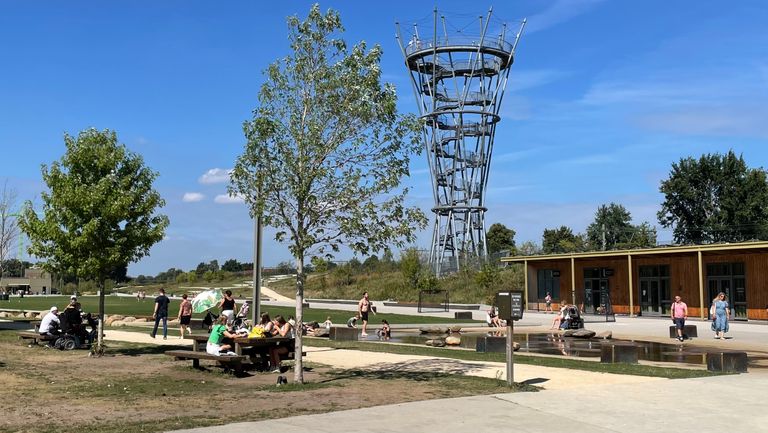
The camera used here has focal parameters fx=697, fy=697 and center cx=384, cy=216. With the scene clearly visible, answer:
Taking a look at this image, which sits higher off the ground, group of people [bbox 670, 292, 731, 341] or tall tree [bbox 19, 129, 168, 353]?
tall tree [bbox 19, 129, 168, 353]

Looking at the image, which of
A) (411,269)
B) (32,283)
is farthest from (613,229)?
(32,283)

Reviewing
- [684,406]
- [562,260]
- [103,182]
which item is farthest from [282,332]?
[562,260]

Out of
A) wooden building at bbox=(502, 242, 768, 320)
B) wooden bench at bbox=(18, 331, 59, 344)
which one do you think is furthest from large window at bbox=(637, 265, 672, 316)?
wooden bench at bbox=(18, 331, 59, 344)

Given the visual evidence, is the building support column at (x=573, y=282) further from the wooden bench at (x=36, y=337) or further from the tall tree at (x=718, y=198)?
the wooden bench at (x=36, y=337)

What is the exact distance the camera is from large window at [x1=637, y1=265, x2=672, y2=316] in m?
42.0

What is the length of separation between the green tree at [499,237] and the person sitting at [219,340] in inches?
2839

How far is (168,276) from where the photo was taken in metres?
132

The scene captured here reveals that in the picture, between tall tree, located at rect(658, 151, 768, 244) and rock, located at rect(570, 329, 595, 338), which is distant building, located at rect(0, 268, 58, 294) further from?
rock, located at rect(570, 329, 595, 338)

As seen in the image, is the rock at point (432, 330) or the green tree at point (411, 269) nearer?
the rock at point (432, 330)

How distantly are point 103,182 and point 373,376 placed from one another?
27.1 ft

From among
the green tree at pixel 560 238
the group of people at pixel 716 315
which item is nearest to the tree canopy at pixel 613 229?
the green tree at pixel 560 238

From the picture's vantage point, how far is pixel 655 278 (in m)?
42.7

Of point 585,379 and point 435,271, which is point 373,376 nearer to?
point 585,379

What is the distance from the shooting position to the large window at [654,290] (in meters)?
42.0
